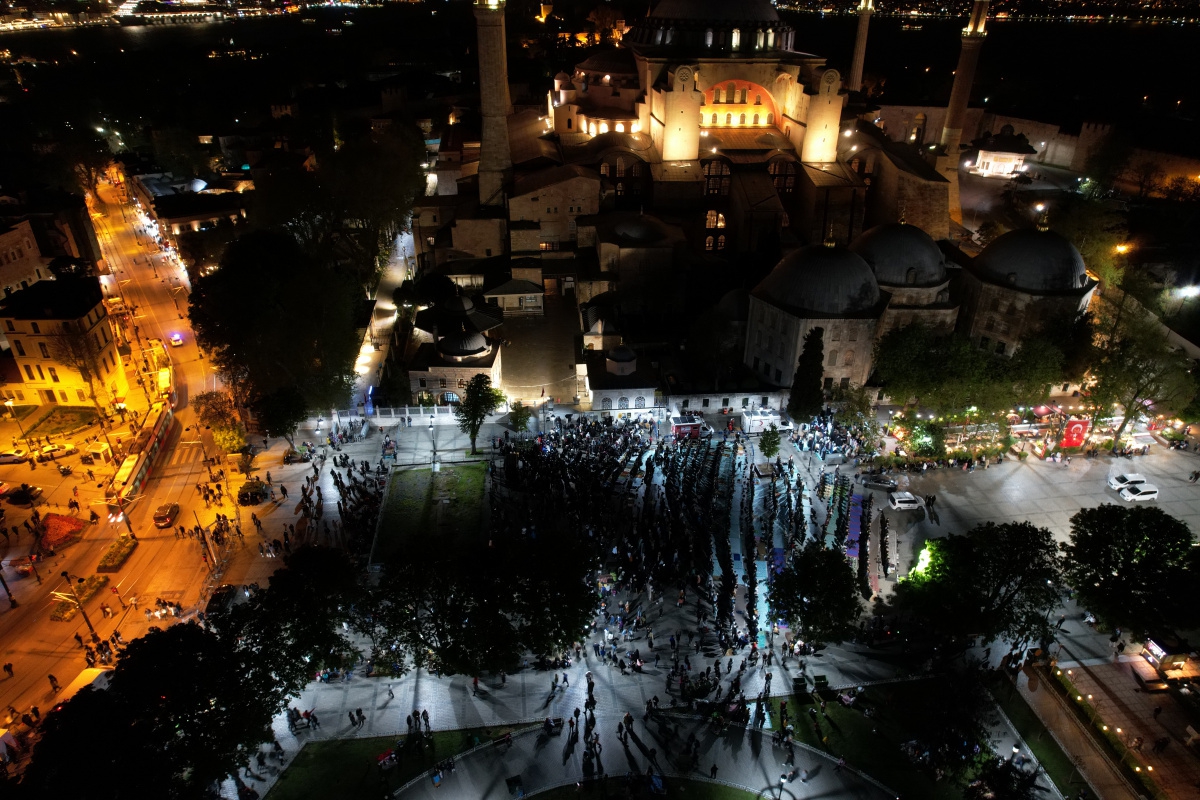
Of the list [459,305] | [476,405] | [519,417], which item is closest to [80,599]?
[476,405]

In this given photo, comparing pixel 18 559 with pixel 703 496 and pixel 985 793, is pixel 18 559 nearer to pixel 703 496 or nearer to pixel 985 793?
pixel 703 496

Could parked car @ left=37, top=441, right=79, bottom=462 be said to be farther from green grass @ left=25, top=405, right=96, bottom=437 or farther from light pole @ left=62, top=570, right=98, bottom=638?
light pole @ left=62, top=570, right=98, bottom=638

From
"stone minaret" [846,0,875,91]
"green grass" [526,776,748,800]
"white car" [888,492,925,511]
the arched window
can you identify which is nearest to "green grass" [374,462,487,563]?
"green grass" [526,776,748,800]

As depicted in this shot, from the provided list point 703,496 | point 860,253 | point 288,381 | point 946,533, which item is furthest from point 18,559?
point 860,253

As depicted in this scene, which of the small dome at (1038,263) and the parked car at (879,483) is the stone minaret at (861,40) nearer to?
the small dome at (1038,263)

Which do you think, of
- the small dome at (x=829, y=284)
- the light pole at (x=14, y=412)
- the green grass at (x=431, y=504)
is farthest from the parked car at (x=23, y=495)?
the small dome at (x=829, y=284)
